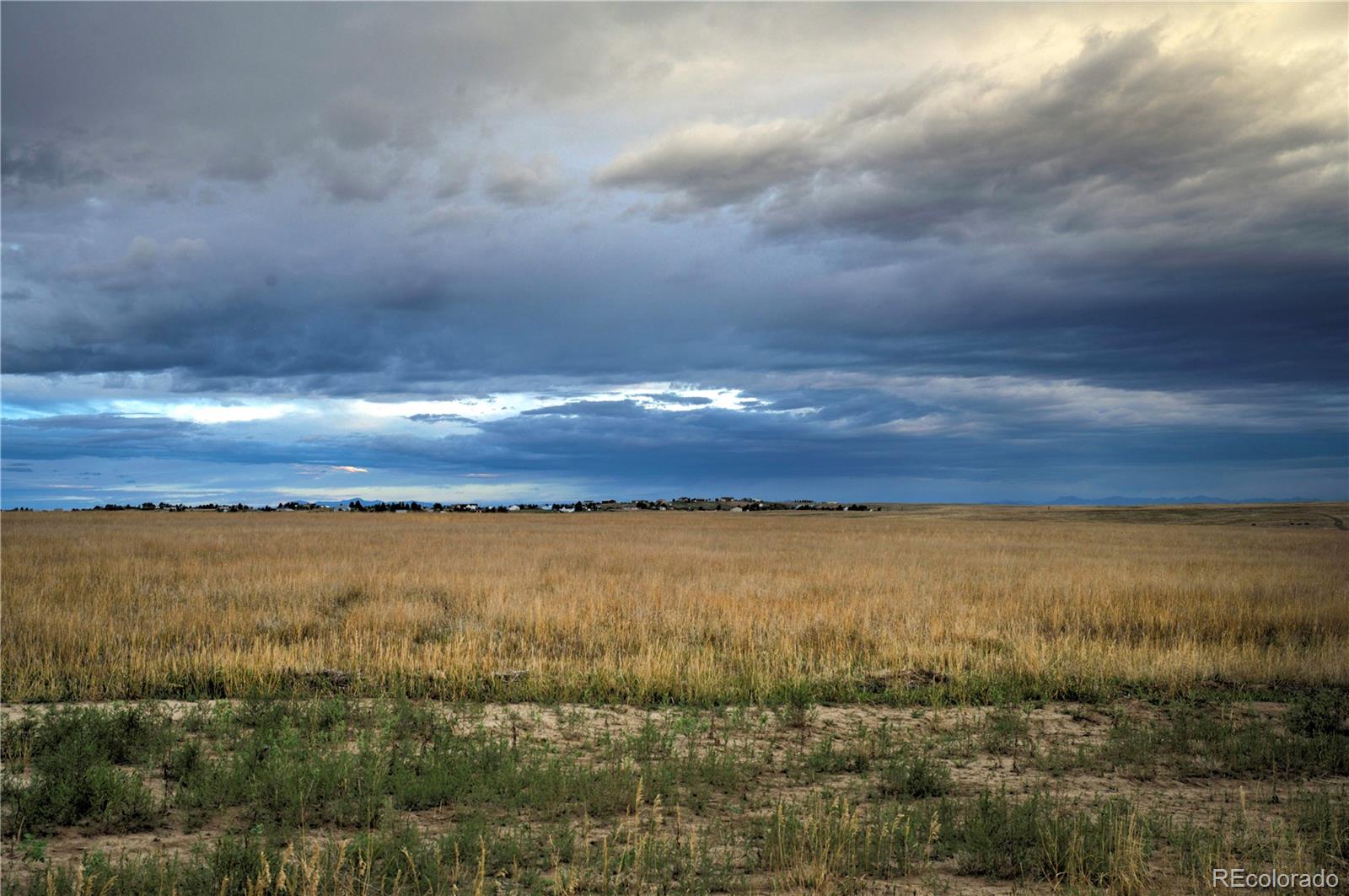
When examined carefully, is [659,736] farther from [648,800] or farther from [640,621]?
[640,621]

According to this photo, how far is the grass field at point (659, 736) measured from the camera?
633 centimetres

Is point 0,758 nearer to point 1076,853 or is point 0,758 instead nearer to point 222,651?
point 222,651

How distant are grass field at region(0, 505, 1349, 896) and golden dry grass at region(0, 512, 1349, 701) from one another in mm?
110

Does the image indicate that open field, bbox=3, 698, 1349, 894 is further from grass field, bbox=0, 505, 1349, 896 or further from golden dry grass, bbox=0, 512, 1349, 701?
golden dry grass, bbox=0, 512, 1349, 701

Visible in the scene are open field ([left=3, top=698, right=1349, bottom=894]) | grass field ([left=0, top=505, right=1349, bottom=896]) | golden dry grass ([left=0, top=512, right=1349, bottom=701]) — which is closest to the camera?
open field ([left=3, top=698, right=1349, bottom=894])

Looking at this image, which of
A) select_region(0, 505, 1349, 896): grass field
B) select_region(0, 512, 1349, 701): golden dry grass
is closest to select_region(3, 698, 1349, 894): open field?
select_region(0, 505, 1349, 896): grass field

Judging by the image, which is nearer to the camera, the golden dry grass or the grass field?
the grass field

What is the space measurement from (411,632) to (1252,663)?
50.8 ft

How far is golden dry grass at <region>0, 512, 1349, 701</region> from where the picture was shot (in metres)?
12.6

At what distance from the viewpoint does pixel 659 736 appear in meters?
9.42

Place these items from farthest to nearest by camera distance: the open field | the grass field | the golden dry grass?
the golden dry grass, the grass field, the open field

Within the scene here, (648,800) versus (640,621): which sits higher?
(640,621)

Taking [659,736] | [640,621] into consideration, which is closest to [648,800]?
[659,736]

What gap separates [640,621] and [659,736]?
7.57 metres
